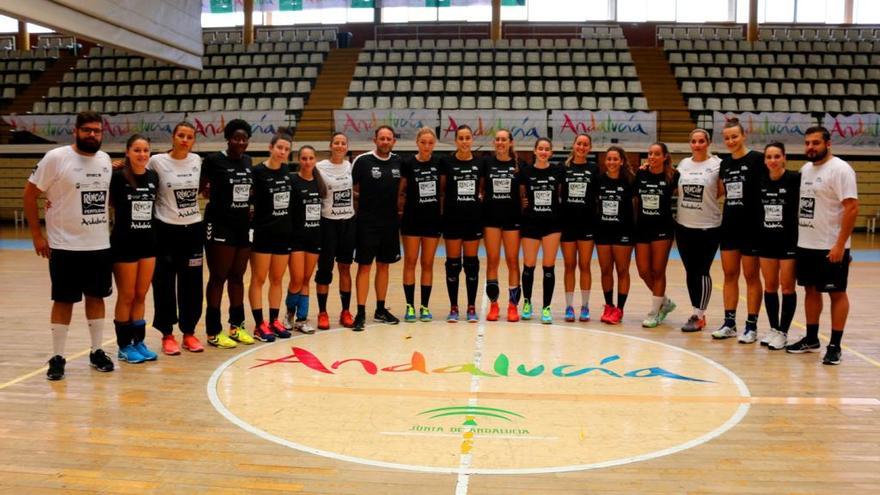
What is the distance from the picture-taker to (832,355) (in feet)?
17.1

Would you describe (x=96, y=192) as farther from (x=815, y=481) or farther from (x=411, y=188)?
(x=815, y=481)

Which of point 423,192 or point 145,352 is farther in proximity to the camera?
point 423,192

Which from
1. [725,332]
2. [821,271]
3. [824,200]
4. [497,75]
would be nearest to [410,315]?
[725,332]

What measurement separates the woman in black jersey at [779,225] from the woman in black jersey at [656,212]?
0.91 m

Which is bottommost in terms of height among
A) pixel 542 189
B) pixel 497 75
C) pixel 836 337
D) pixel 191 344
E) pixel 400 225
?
pixel 191 344

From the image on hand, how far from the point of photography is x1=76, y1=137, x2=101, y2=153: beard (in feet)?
14.9

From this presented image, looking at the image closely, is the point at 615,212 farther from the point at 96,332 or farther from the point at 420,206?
the point at 96,332

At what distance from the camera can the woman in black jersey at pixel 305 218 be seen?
5848mm

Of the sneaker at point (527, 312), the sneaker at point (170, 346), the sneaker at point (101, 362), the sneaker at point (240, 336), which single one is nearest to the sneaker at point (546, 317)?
the sneaker at point (527, 312)

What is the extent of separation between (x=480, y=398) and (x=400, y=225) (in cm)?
247

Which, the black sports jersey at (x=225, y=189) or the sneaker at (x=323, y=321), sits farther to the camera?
the sneaker at (x=323, y=321)

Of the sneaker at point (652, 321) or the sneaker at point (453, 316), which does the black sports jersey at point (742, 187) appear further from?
the sneaker at point (453, 316)

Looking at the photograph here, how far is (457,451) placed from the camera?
3453mm

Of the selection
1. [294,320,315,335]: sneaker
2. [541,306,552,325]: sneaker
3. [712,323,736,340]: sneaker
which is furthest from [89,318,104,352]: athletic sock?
Answer: [712,323,736,340]: sneaker
